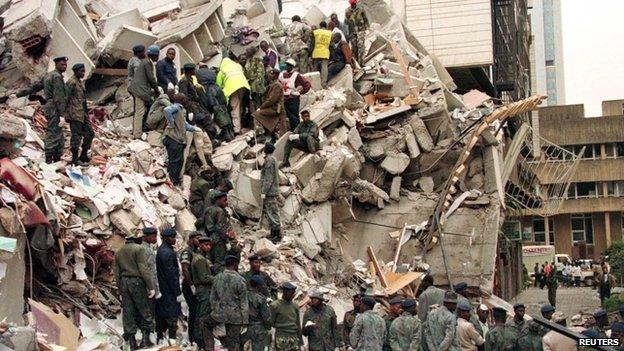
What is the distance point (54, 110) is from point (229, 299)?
3.91 metres

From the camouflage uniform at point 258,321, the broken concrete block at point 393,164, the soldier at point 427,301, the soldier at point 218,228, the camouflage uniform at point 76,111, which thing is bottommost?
the broken concrete block at point 393,164

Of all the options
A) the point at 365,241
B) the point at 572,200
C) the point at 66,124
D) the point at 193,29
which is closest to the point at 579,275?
the point at 572,200

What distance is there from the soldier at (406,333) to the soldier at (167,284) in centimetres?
249

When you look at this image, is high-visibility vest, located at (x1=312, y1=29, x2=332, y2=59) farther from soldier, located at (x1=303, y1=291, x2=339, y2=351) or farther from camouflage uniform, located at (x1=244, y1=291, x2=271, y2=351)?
camouflage uniform, located at (x1=244, y1=291, x2=271, y2=351)

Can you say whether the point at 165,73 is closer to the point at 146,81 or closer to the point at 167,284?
the point at 146,81

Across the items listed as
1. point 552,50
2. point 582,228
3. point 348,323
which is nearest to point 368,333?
point 348,323

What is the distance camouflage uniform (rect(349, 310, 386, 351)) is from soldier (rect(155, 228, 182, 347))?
6.75 feet

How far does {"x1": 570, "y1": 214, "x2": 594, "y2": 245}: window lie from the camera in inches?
2480

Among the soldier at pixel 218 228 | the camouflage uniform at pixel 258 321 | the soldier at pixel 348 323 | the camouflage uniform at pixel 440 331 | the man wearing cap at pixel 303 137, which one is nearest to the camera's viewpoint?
the camouflage uniform at pixel 440 331

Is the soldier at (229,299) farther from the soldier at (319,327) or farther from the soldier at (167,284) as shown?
the soldier at (319,327)

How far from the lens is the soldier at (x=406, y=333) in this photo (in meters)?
12.0

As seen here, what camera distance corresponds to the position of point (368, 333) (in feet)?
39.4

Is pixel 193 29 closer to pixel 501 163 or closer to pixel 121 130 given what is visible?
pixel 121 130

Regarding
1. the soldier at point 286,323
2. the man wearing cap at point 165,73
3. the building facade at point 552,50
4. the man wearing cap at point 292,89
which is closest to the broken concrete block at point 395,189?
the man wearing cap at point 292,89
